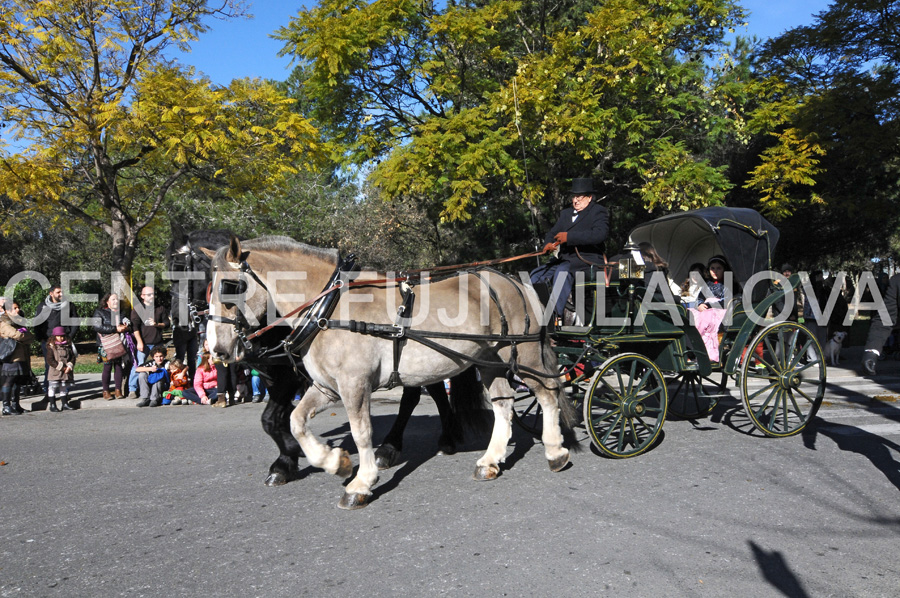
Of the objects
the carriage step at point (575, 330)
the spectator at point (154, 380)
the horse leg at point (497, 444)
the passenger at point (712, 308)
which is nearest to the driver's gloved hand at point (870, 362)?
the passenger at point (712, 308)

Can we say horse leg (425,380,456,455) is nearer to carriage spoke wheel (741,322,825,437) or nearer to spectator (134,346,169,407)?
carriage spoke wheel (741,322,825,437)

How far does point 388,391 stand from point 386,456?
558 centimetres

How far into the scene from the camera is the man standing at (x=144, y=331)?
11.2m

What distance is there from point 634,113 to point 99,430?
1095cm

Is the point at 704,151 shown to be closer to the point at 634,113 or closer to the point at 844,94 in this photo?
the point at 844,94

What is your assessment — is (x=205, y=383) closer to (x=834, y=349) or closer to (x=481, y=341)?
(x=481, y=341)

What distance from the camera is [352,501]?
15.8 feet

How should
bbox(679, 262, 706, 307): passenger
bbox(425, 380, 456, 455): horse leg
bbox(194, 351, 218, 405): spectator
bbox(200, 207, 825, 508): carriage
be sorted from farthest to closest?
1. bbox(194, 351, 218, 405): spectator
2. bbox(679, 262, 706, 307): passenger
3. bbox(425, 380, 456, 455): horse leg
4. bbox(200, 207, 825, 508): carriage

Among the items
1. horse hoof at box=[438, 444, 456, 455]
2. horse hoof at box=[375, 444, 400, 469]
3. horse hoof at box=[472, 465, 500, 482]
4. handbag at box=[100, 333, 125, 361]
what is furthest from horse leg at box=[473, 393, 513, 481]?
handbag at box=[100, 333, 125, 361]

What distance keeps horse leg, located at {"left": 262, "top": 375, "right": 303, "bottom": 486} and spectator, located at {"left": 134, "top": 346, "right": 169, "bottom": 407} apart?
595 centimetres

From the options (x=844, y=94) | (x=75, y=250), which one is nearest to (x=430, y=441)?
(x=844, y=94)

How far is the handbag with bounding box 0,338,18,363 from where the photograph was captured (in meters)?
9.98

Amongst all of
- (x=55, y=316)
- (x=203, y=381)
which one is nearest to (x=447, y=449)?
(x=203, y=381)

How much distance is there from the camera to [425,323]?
522cm
